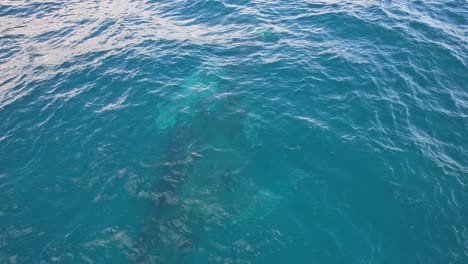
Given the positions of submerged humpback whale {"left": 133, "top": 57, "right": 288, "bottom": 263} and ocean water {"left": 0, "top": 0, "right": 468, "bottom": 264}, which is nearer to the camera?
ocean water {"left": 0, "top": 0, "right": 468, "bottom": 264}

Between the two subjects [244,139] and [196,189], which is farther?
[244,139]

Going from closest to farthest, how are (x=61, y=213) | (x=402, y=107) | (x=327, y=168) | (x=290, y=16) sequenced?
1. (x=61, y=213)
2. (x=327, y=168)
3. (x=402, y=107)
4. (x=290, y=16)

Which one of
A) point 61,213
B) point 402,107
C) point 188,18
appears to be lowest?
point 61,213

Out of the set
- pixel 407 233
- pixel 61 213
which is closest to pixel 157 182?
pixel 61 213

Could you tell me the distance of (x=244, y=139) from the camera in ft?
68.9

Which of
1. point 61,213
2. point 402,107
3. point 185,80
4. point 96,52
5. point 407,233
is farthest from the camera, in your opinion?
point 96,52

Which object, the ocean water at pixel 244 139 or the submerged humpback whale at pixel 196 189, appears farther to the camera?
the submerged humpback whale at pixel 196 189

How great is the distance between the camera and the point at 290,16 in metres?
34.2

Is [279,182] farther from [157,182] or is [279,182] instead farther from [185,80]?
[185,80]

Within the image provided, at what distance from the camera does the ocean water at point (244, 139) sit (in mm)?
15695

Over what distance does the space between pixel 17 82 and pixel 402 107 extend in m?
33.9

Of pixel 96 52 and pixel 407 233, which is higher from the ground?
pixel 96 52

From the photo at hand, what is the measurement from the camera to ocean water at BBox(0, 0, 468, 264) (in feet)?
51.5

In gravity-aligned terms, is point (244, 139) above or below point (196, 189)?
above
